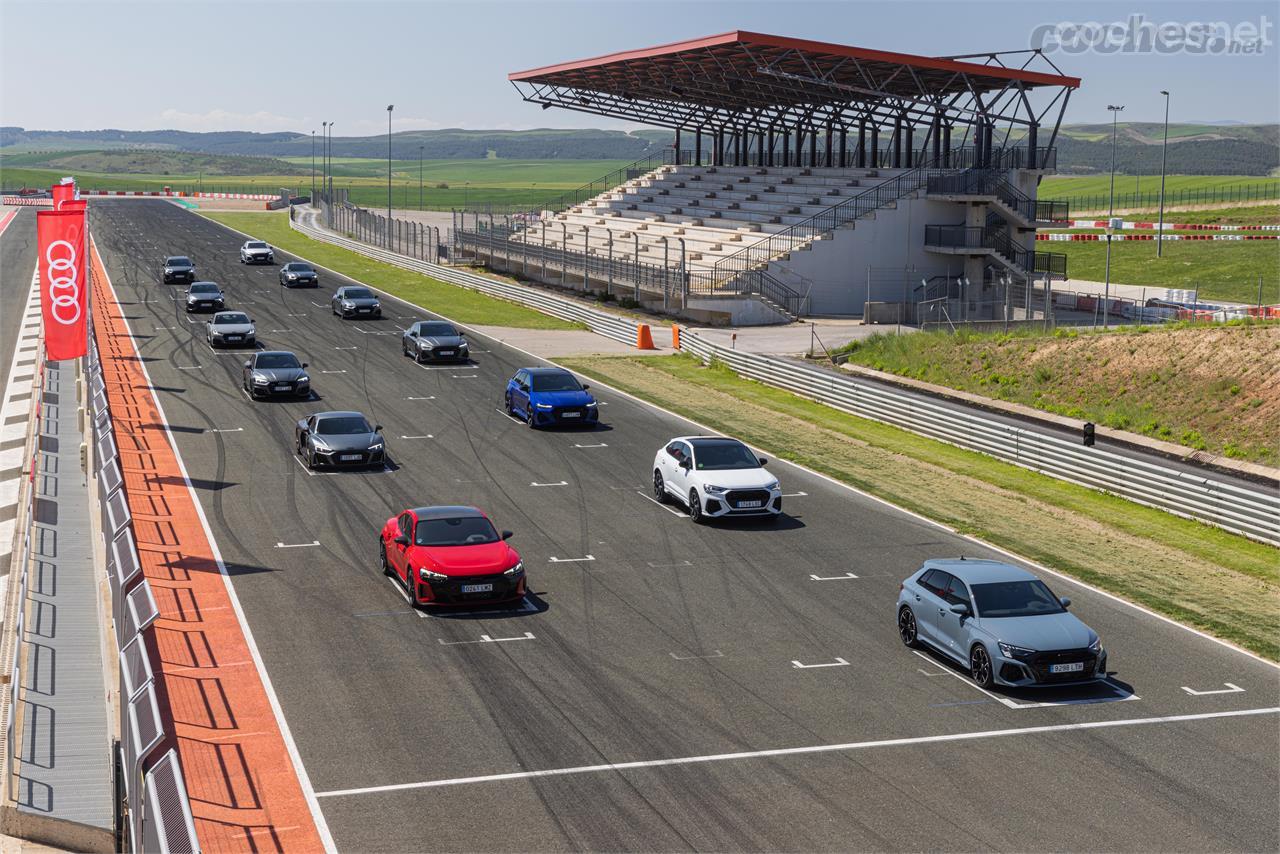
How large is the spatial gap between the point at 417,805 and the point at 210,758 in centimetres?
277

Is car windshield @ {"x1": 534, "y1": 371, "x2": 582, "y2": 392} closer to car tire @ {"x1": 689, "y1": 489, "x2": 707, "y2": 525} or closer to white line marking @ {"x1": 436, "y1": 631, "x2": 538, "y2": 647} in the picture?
car tire @ {"x1": 689, "y1": 489, "x2": 707, "y2": 525}

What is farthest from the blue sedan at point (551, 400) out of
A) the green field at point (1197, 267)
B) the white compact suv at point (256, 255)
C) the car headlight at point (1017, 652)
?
the white compact suv at point (256, 255)

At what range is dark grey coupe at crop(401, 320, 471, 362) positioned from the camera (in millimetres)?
46781

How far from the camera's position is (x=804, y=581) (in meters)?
22.3

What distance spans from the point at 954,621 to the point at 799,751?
405 centimetres

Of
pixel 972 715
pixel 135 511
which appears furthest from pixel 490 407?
pixel 972 715

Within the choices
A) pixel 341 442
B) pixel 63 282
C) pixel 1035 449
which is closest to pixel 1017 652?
pixel 1035 449

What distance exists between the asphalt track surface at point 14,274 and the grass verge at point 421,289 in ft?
53.0

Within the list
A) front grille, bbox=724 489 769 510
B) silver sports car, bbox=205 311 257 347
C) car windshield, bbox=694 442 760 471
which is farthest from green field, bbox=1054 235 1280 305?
front grille, bbox=724 489 769 510

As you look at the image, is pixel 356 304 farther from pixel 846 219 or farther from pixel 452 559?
pixel 452 559

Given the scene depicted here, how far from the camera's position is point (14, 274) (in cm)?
7394

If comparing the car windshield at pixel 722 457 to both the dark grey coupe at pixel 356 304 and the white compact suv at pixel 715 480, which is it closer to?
the white compact suv at pixel 715 480

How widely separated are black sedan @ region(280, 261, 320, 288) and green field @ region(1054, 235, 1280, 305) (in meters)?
46.2

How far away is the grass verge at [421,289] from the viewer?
200ft
